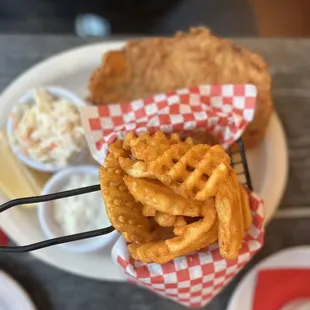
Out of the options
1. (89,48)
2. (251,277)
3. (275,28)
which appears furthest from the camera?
(275,28)

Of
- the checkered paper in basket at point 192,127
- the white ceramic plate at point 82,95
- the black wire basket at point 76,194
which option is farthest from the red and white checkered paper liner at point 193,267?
the white ceramic plate at point 82,95

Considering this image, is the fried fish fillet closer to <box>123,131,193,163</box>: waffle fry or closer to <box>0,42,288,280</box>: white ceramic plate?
<box>0,42,288,280</box>: white ceramic plate

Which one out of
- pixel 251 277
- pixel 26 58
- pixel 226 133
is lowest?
pixel 251 277

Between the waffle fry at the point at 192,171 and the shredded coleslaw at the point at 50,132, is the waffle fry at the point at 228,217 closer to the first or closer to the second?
the waffle fry at the point at 192,171

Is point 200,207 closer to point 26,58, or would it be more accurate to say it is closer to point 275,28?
point 26,58

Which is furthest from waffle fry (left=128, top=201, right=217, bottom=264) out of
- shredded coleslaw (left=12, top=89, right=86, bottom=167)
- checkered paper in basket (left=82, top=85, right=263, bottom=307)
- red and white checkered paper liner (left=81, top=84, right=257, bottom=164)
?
shredded coleslaw (left=12, top=89, right=86, bottom=167)

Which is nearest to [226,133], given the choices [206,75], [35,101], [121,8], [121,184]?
[206,75]
